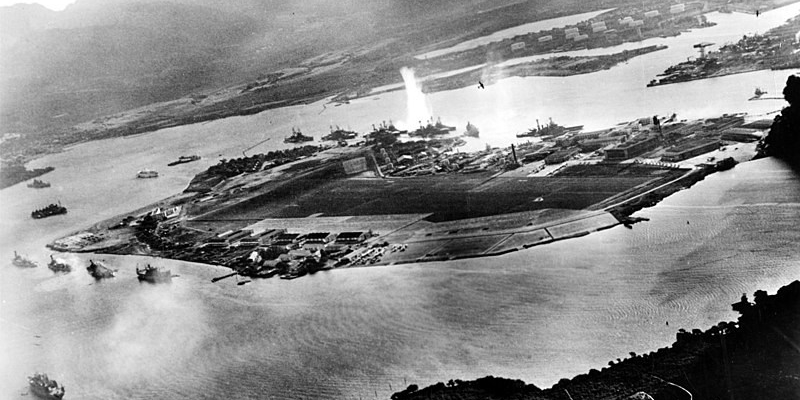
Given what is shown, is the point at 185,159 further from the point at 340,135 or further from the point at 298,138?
the point at 340,135

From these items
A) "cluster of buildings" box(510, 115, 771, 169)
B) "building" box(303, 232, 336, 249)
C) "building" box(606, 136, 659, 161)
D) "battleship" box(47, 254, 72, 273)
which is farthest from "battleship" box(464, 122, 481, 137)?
"battleship" box(47, 254, 72, 273)

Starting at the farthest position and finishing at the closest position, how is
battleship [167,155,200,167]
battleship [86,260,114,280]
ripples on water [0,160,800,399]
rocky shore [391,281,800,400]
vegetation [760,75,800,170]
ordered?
battleship [167,155,200,167] < battleship [86,260,114,280] < vegetation [760,75,800,170] < ripples on water [0,160,800,399] < rocky shore [391,281,800,400]

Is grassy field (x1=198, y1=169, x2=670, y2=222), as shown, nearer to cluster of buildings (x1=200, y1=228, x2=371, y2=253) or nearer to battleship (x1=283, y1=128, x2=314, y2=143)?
Result: cluster of buildings (x1=200, y1=228, x2=371, y2=253)

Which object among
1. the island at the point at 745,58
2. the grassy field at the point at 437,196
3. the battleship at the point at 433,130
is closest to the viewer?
the grassy field at the point at 437,196

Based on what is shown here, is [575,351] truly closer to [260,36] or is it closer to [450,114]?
[450,114]

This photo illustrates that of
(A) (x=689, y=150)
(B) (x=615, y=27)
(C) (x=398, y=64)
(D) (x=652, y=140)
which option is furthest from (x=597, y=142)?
(C) (x=398, y=64)

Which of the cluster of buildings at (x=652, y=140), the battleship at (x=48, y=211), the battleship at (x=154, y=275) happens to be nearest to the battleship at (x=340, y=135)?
the cluster of buildings at (x=652, y=140)

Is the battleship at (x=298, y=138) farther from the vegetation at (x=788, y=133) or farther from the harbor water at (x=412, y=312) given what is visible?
the vegetation at (x=788, y=133)
